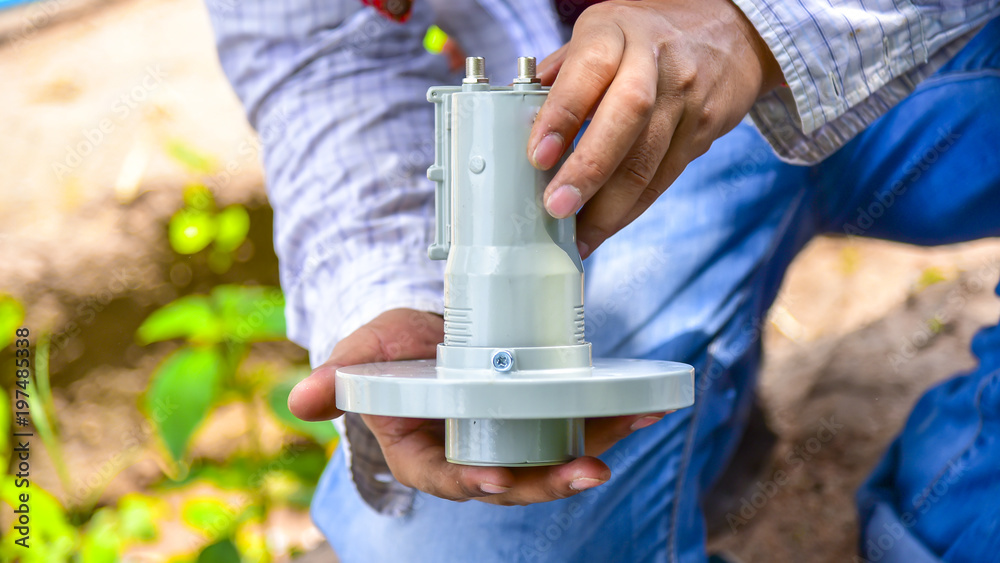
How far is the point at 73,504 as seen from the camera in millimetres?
1331

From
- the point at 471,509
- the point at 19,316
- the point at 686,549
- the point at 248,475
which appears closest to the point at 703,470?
the point at 686,549

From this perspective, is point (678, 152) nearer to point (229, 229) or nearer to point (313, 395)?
point (313, 395)

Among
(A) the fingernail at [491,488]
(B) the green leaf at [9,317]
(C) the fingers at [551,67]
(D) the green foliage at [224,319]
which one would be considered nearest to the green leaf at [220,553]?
(D) the green foliage at [224,319]

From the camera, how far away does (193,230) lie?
1.45m

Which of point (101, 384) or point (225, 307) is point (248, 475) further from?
point (101, 384)

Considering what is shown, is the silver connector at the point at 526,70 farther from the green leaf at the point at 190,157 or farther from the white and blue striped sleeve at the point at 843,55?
the green leaf at the point at 190,157

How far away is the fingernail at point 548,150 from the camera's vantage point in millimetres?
460

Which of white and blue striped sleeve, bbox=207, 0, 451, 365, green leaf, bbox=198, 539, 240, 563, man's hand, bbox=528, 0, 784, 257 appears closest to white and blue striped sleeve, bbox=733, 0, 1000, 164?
man's hand, bbox=528, 0, 784, 257

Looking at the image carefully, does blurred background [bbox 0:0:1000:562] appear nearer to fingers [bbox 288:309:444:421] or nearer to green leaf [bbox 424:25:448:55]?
green leaf [bbox 424:25:448:55]

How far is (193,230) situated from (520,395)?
1.18 meters

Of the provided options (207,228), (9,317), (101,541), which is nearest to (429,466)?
(101,541)

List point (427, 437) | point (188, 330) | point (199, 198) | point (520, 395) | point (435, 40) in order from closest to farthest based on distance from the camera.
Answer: point (520, 395)
point (427, 437)
point (435, 40)
point (188, 330)
point (199, 198)

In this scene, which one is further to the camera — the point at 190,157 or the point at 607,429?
the point at 190,157

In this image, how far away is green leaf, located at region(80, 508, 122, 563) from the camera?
3.99 ft
